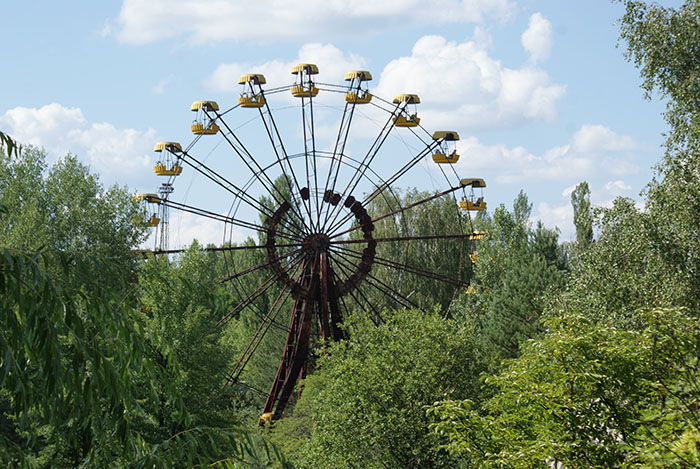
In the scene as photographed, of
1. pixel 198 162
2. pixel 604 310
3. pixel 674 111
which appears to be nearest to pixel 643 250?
pixel 604 310

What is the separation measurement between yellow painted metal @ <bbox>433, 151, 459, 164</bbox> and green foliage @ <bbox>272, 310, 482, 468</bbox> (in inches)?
263

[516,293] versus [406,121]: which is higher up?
[406,121]

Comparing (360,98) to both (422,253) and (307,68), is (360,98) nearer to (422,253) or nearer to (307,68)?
(307,68)

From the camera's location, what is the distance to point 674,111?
15.3m

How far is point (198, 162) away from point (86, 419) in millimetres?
21092

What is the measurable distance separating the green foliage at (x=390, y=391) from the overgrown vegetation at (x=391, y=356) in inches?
1.9

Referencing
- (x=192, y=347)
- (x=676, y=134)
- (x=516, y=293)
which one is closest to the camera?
(x=676, y=134)

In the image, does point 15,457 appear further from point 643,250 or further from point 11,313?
point 643,250

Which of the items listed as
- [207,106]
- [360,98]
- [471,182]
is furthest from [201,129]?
[471,182]

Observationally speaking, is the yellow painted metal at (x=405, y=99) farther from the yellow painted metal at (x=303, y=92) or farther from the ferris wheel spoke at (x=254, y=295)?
the ferris wheel spoke at (x=254, y=295)

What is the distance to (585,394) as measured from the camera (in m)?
8.98

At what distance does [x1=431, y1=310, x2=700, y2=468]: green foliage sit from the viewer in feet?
27.3

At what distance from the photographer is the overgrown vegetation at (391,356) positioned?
12.9ft

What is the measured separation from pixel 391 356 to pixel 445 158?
8979 millimetres
